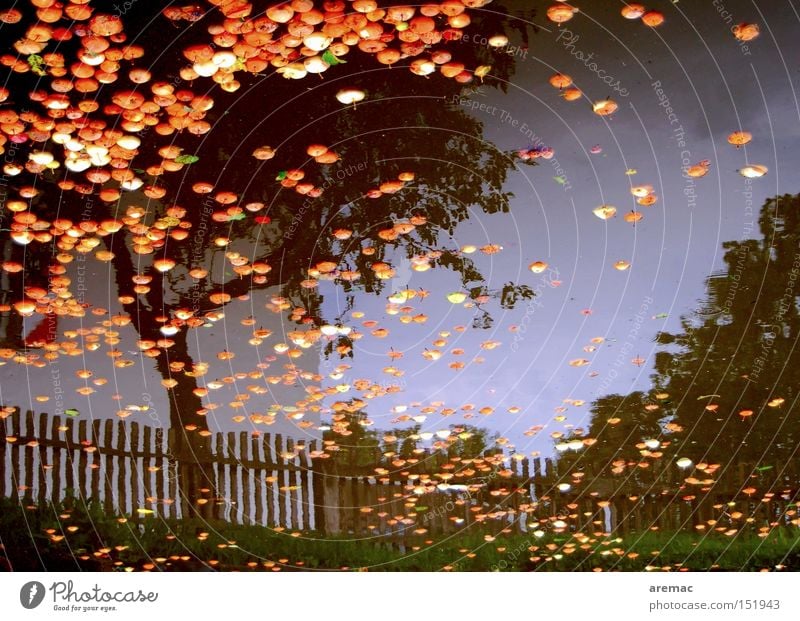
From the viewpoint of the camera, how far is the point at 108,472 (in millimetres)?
4039

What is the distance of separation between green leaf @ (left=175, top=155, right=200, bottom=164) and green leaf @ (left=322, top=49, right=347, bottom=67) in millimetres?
862

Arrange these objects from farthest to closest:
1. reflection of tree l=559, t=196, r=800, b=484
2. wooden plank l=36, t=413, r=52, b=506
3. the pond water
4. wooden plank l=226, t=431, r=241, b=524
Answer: reflection of tree l=559, t=196, r=800, b=484 < wooden plank l=226, t=431, r=241, b=524 < wooden plank l=36, t=413, r=52, b=506 < the pond water

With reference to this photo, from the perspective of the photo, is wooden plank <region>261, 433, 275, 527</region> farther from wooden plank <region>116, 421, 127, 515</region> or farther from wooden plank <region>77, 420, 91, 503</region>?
wooden plank <region>77, 420, 91, 503</region>

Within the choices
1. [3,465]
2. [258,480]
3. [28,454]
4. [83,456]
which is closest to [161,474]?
[83,456]

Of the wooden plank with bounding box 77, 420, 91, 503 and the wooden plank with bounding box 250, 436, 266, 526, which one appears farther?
the wooden plank with bounding box 250, 436, 266, 526

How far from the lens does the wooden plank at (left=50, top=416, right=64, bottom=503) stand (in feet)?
13.0

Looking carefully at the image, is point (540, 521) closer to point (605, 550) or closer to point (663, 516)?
point (605, 550)

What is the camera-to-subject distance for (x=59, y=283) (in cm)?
398

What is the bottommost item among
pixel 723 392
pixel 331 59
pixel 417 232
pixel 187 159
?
pixel 723 392

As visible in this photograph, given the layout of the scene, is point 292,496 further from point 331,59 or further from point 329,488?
point 331,59

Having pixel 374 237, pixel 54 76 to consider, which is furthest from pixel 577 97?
pixel 54 76

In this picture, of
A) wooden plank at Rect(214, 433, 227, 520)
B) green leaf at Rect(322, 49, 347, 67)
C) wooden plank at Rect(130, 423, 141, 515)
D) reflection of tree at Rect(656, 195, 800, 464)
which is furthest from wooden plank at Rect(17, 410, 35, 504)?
reflection of tree at Rect(656, 195, 800, 464)

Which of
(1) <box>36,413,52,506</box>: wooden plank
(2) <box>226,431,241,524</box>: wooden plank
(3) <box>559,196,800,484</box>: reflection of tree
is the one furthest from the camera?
(3) <box>559,196,800,484</box>: reflection of tree

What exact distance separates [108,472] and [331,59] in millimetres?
2460
